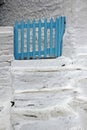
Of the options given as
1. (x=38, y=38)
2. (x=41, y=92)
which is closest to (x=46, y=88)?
(x=41, y=92)

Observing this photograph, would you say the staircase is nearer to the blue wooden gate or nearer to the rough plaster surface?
the rough plaster surface

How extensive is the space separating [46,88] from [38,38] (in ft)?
2.60

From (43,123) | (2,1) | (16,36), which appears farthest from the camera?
(2,1)

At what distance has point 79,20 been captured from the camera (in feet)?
15.8

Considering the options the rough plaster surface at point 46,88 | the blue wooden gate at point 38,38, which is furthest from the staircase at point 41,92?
the blue wooden gate at point 38,38

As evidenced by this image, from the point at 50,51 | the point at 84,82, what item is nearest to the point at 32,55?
the point at 50,51

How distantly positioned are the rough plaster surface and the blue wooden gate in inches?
5.3

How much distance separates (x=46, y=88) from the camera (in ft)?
14.5

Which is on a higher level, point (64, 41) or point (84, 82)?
point (64, 41)

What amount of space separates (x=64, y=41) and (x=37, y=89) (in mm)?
907

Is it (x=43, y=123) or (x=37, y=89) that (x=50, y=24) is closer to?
(x=37, y=89)

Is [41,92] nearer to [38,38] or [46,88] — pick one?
[46,88]

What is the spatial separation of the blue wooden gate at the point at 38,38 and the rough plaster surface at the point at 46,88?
134mm

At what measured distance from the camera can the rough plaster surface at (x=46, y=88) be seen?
430 cm
